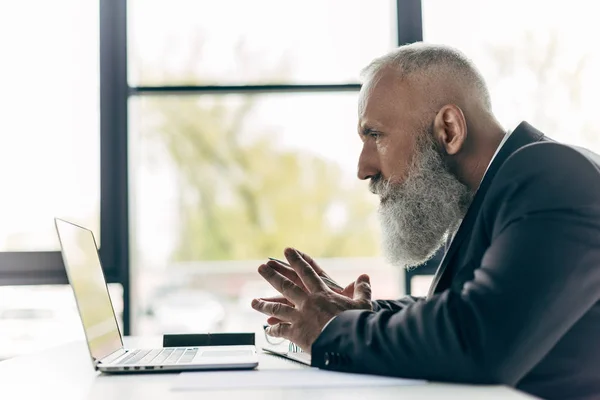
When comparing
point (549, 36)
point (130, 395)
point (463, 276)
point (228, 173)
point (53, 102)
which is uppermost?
point (549, 36)

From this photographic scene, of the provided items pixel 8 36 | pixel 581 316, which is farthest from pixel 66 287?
pixel 581 316

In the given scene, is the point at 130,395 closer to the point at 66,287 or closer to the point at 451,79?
the point at 451,79

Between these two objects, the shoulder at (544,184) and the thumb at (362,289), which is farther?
the thumb at (362,289)

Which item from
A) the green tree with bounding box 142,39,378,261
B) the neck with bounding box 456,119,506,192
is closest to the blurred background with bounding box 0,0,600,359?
the green tree with bounding box 142,39,378,261

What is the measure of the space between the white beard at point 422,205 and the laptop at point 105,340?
506mm

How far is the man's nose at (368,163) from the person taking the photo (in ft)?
5.77

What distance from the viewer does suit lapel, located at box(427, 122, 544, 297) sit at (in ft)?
4.58

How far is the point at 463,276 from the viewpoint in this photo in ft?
4.38

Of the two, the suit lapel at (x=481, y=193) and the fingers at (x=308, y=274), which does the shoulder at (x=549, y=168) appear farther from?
the fingers at (x=308, y=274)

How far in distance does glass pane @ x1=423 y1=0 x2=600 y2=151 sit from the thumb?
164 cm

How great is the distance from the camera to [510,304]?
1.05m

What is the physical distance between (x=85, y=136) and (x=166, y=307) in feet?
3.11

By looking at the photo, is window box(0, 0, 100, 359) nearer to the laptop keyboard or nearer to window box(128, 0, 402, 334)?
window box(128, 0, 402, 334)

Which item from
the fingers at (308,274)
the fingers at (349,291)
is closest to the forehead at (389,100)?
the fingers at (349,291)
